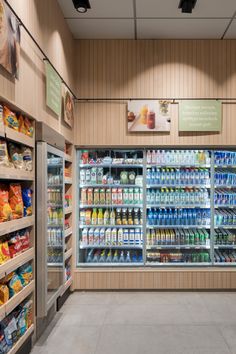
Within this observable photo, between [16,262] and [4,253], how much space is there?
0.22 metres

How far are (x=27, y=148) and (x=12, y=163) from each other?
33 centimetres

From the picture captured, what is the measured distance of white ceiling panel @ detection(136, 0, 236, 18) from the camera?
13.3 ft

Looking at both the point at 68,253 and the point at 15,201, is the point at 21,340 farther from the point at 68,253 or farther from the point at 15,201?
the point at 68,253

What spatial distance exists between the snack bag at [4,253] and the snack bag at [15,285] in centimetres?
23

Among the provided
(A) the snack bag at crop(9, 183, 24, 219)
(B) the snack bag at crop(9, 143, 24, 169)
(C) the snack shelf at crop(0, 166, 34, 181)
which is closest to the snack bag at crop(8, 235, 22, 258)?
(A) the snack bag at crop(9, 183, 24, 219)

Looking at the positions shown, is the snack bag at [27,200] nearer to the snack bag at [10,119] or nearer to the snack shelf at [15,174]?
the snack shelf at [15,174]

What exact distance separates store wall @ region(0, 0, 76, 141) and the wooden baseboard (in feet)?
7.55

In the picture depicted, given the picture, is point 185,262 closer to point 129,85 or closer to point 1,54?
point 129,85

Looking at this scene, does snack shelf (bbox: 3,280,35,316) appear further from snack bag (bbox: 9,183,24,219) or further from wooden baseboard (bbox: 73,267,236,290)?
wooden baseboard (bbox: 73,267,236,290)

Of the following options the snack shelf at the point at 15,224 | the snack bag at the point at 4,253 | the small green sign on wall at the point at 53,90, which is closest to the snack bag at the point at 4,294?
the snack bag at the point at 4,253

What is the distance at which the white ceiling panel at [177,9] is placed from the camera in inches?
160

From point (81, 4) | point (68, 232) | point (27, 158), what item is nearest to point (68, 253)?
point (68, 232)

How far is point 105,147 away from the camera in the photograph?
5090mm

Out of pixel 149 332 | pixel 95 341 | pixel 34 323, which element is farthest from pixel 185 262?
pixel 34 323
